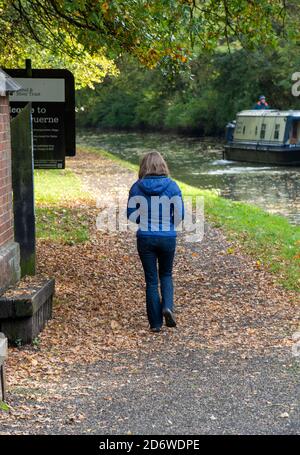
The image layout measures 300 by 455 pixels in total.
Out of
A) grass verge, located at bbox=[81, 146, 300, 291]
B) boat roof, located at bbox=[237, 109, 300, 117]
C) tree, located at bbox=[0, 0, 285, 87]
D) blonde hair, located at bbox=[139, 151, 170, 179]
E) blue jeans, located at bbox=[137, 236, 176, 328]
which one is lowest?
boat roof, located at bbox=[237, 109, 300, 117]

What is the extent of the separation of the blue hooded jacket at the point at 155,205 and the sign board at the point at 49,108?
2.85m

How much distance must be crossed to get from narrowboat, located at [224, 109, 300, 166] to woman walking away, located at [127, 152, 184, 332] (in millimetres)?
27899

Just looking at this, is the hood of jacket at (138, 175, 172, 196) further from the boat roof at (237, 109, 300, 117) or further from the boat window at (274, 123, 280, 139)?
the boat window at (274, 123, 280, 139)

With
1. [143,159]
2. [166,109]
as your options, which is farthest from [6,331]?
[166,109]

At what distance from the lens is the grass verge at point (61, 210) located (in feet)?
45.7

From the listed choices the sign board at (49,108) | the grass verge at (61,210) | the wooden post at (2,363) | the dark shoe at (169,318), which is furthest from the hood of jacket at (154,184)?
the grass verge at (61,210)

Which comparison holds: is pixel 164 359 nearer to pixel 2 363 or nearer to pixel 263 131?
pixel 2 363

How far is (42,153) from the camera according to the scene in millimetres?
11359

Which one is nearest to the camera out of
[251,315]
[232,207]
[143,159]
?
[143,159]

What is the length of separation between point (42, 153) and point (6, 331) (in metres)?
4.13

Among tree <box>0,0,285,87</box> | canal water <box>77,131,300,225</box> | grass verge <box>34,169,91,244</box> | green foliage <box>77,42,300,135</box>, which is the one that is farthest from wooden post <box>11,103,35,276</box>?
green foliage <box>77,42,300,135</box>

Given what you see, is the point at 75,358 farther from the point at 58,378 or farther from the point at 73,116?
the point at 73,116

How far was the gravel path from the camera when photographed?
574cm

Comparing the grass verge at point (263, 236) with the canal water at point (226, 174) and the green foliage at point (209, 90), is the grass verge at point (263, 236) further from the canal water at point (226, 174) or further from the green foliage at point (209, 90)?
the green foliage at point (209, 90)
